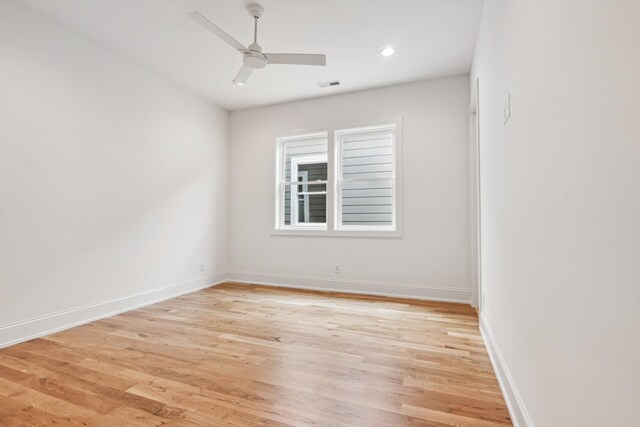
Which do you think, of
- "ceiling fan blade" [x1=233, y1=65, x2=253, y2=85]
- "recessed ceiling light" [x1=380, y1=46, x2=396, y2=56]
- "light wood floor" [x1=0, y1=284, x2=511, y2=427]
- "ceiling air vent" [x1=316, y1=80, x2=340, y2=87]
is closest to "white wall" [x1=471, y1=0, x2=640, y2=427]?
"light wood floor" [x1=0, y1=284, x2=511, y2=427]

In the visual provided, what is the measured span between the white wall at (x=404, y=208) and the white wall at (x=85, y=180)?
0.94 metres

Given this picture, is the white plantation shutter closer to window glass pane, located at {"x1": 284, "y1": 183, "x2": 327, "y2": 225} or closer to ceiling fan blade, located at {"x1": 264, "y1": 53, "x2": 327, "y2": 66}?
window glass pane, located at {"x1": 284, "y1": 183, "x2": 327, "y2": 225}

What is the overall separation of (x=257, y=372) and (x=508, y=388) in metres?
1.51

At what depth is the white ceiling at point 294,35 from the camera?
2.73 m

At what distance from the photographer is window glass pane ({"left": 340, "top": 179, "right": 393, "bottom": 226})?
4.48 meters

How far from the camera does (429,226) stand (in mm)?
4078

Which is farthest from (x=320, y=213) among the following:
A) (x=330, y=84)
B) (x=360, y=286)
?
(x=330, y=84)

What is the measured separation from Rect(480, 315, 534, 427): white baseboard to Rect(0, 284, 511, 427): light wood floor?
5 cm

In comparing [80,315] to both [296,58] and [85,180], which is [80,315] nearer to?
[85,180]

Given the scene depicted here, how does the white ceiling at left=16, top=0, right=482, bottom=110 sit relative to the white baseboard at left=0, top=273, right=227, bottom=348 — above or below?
above

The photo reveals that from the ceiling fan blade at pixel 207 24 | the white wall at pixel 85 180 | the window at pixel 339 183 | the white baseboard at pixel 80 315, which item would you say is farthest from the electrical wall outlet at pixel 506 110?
the white baseboard at pixel 80 315

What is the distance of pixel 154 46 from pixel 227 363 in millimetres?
3231

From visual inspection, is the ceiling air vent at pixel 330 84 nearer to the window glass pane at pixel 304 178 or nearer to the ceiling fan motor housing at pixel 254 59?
the window glass pane at pixel 304 178

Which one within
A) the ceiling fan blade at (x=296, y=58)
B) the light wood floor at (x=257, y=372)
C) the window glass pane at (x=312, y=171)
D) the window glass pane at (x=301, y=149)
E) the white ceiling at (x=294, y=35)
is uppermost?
the white ceiling at (x=294, y=35)
